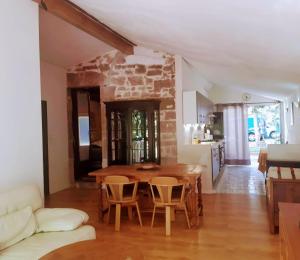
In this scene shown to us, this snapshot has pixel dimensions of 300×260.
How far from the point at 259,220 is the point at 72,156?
15.3ft

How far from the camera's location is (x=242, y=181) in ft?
24.4

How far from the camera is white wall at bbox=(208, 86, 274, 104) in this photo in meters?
10.1

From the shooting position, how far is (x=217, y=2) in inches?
103

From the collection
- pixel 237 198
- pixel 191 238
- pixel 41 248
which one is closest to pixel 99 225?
pixel 191 238

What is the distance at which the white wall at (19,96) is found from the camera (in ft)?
11.3

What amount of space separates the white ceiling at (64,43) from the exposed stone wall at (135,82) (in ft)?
0.95

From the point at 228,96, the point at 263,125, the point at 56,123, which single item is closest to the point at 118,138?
the point at 56,123

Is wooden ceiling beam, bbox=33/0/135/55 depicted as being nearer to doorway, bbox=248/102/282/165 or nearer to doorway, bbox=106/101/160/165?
doorway, bbox=106/101/160/165

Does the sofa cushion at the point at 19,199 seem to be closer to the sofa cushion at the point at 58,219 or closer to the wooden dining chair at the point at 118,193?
the sofa cushion at the point at 58,219

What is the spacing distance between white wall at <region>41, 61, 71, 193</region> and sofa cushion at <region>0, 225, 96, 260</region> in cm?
406

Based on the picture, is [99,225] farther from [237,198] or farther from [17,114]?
[237,198]

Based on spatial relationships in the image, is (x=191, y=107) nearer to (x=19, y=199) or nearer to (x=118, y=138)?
(x=118, y=138)

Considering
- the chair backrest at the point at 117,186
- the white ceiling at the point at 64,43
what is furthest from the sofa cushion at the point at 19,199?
the white ceiling at the point at 64,43

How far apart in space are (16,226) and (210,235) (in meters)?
2.34
